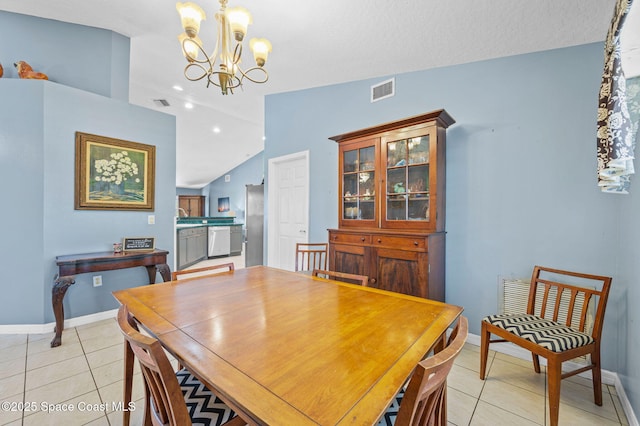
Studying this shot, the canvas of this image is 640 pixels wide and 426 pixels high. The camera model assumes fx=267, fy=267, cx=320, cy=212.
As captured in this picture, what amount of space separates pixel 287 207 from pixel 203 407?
3276 mm

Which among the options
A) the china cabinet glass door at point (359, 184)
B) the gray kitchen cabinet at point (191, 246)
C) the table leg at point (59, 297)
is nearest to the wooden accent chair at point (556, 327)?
the china cabinet glass door at point (359, 184)

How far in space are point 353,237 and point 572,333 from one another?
174 centimetres

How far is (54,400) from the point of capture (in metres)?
1.72

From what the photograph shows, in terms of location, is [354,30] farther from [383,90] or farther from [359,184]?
[359,184]

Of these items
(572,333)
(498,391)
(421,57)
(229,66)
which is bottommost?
(498,391)

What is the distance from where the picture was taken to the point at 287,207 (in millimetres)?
4211

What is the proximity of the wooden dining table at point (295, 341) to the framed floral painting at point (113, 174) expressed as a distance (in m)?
2.06

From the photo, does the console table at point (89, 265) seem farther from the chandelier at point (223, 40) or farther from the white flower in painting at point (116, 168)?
the chandelier at point (223, 40)

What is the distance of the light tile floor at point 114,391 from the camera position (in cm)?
160

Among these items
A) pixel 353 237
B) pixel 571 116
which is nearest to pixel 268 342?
pixel 353 237

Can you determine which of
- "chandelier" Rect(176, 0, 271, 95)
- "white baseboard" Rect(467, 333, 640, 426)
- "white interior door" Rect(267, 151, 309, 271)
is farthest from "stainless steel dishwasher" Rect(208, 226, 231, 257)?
"white baseboard" Rect(467, 333, 640, 426)

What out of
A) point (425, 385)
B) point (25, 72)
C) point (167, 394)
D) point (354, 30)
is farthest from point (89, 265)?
point (354, 30)

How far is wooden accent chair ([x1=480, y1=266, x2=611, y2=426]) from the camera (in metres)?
1.55

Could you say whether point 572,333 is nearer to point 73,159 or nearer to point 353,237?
point 353,237
